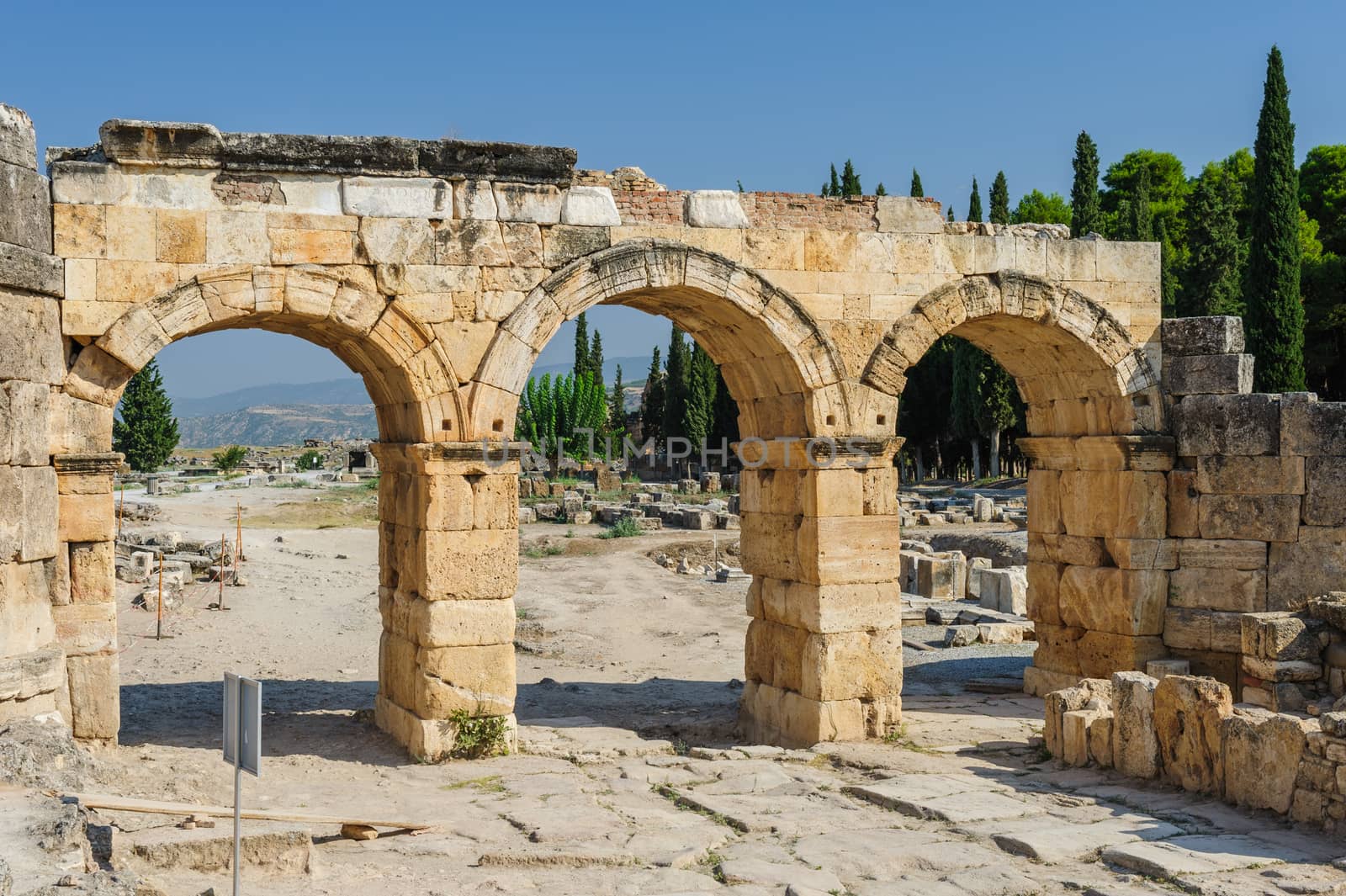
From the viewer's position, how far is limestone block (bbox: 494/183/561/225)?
9109 mm

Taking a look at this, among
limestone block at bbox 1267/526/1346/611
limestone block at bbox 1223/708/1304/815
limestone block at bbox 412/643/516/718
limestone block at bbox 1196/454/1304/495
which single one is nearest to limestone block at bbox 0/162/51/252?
limestone block at bbox 412/643/516/718

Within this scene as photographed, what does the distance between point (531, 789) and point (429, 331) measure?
10.6 ft

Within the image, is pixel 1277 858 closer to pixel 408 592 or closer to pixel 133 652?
pixel 408 592

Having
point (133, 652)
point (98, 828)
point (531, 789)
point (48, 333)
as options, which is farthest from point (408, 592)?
point (133, 652)

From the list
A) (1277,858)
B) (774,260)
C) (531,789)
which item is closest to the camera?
(1277,858)

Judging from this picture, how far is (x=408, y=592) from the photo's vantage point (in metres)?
9.28

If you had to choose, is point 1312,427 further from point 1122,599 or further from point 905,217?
point 905,217

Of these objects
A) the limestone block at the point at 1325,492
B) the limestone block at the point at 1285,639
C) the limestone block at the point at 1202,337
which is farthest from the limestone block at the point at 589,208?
the limestone block at the point at 1325,492

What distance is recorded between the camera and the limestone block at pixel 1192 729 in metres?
7.84

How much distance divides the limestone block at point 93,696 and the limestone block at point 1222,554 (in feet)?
27.5

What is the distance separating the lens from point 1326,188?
37438 mm

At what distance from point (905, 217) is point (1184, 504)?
3457mm

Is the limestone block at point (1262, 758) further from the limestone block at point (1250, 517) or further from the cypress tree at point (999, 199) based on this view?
the cypress tree at point (999, 199)

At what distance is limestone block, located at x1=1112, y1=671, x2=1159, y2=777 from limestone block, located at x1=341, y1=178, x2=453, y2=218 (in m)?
5.77
